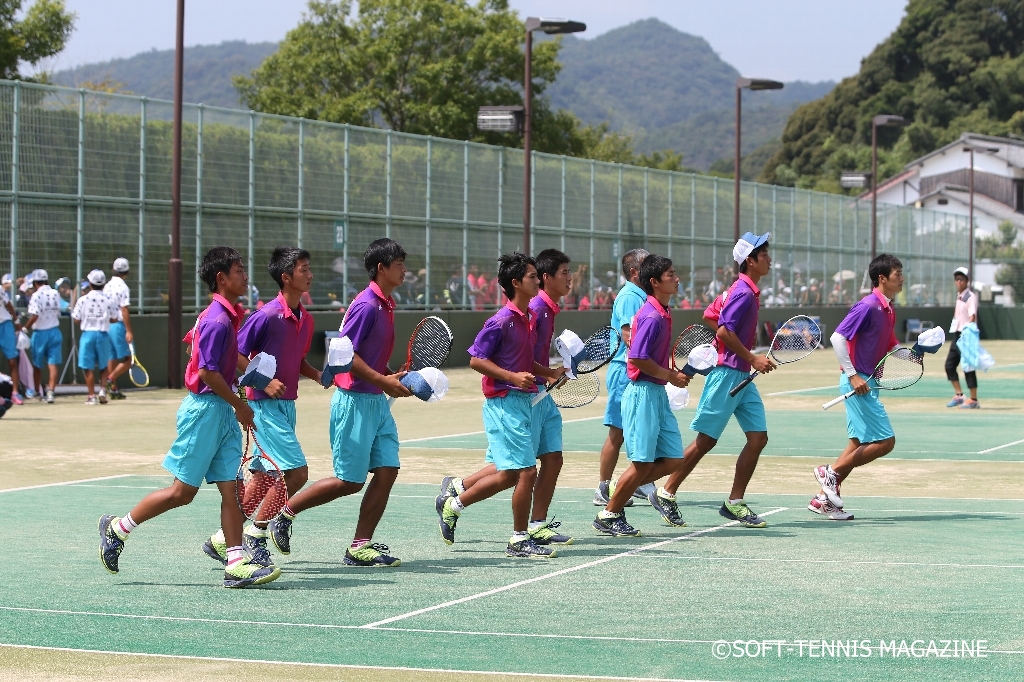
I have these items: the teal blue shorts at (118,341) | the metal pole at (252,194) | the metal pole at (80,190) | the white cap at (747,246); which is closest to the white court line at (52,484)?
the white cap at (747,246)

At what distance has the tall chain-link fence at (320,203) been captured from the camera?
84.7 ft

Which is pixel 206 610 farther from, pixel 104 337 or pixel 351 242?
pixel 351 242

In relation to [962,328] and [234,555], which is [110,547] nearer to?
[234,555]

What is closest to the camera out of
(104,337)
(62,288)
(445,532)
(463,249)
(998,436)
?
(445,532)

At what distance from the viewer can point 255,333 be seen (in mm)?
9133

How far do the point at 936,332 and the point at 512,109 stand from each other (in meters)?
21.2

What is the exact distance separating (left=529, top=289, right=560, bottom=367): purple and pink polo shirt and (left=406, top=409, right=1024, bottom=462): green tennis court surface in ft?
21.7

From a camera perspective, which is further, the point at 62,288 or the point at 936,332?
the point at 62,288

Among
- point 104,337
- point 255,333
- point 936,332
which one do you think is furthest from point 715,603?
point 104,337

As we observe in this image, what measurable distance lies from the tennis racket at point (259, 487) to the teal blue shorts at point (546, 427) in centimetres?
177

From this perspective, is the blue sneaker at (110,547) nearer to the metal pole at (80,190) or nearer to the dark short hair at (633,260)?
the dark short hair at (633,260)

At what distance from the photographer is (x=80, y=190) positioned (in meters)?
26.2

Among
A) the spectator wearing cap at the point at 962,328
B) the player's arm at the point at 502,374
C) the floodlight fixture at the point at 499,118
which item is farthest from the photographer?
the floodlight fixture at the point at 499,118

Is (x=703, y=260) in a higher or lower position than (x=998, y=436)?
higher
